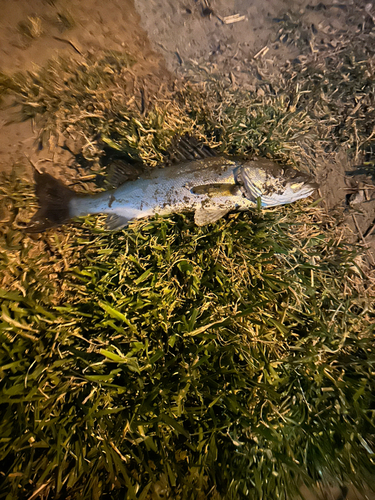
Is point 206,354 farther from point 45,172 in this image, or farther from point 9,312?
point 45,172

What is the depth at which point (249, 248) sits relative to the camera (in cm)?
218

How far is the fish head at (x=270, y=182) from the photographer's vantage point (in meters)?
2.14

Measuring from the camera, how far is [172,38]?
2.42m

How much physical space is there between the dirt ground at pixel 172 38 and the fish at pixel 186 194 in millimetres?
526

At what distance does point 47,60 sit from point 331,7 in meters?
2.90

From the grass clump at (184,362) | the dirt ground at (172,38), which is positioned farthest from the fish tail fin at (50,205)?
the dirt ground at (172,38)

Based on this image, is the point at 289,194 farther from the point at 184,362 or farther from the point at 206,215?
the point at 184,362

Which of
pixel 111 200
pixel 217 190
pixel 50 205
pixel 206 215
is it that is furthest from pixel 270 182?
pixel 50 205

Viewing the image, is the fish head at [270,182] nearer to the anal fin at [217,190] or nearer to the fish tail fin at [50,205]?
the anal fin at [217,190]

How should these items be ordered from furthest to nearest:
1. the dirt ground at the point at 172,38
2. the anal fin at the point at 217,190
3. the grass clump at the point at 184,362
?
the dirt ground at the point at 172,38 < the anal fin at the point at 217,190 < the grass clump at the point at 184,362

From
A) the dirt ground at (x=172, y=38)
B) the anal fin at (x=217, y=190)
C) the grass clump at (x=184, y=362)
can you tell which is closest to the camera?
the grass clump at (x=184, y=362)

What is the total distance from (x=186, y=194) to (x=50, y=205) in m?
1.27

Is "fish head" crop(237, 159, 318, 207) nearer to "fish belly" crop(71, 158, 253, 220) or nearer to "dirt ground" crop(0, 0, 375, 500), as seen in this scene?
"fish belly" crop(71, 158, 253, 220)

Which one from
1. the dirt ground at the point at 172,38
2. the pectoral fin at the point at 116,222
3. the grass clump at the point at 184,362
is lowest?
the grass clump at the point at 184,362
